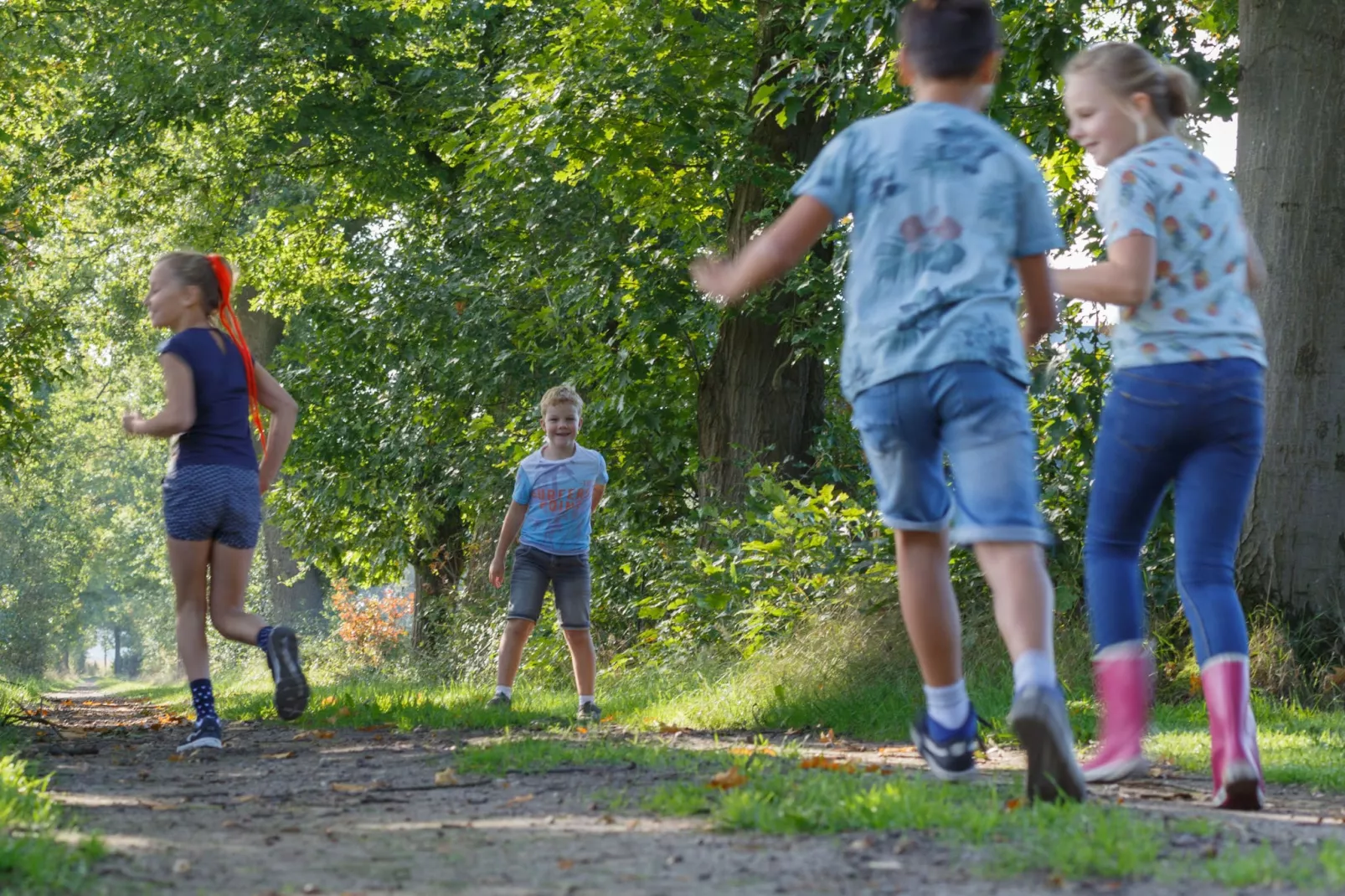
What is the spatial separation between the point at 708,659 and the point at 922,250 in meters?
6.18

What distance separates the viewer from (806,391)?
1265 centimetres

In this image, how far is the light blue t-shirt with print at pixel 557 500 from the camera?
848 cm

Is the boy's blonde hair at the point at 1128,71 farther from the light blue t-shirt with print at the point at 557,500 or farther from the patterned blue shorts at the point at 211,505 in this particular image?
the light blue t-shirt with print at the point at 557,500

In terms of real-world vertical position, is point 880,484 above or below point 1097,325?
below

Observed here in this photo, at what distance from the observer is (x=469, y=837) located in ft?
11.5

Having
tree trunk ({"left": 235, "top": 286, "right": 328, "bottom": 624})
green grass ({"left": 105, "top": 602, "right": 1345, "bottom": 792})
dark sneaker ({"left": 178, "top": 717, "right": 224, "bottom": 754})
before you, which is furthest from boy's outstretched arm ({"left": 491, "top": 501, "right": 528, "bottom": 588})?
tree trunk ({"left": 235, "top": 286, "right": 328, "bottom": 624})

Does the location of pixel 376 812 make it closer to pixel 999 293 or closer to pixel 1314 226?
pixel 999 293

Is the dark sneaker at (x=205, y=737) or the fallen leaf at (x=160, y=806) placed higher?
the fallen leaf at (x=160, y=806)

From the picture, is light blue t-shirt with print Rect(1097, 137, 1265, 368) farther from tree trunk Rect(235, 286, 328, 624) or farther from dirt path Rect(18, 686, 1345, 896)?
tree trunk Rect(235, 286, 328, 624)

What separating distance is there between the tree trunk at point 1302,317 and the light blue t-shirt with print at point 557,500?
11.4 feet

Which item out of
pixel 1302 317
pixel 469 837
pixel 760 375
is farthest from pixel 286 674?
pixel 760 375

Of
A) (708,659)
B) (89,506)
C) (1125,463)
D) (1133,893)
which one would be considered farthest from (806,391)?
(89,506)

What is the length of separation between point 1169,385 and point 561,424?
494 cm

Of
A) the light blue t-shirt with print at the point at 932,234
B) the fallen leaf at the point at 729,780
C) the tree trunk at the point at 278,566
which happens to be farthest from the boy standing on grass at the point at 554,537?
the tree trunk at the point at 278,566
